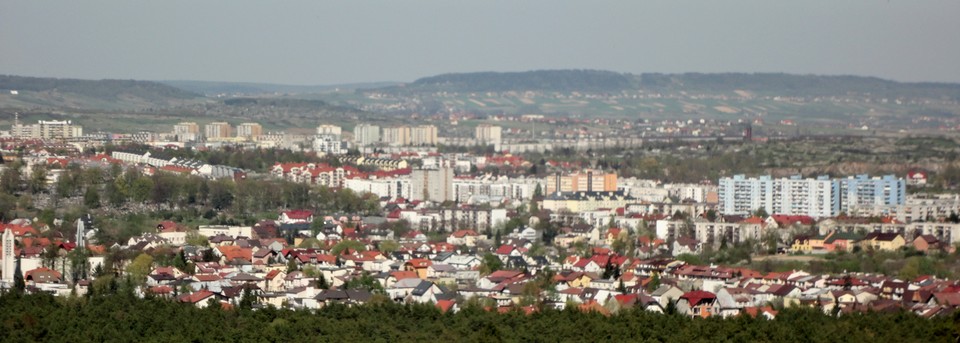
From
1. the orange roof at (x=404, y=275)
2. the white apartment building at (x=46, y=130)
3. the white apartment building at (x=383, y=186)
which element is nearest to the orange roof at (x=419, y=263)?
the orange roof at (x=404, y=275)

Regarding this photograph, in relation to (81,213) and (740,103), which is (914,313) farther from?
(740,103)

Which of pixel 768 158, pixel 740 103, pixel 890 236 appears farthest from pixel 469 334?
pixel 740 103

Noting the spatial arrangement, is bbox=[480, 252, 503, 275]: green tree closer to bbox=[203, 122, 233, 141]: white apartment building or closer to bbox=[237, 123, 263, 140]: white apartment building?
bbox=[203, 122, 233, 141]: white apartment building

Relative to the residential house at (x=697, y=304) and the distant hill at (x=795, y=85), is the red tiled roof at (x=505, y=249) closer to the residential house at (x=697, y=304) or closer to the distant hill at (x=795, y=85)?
the residential house at (x=697, y=304)

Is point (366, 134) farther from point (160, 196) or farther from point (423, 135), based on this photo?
point (160, 196)

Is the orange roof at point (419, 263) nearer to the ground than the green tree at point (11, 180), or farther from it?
nearer to the ground

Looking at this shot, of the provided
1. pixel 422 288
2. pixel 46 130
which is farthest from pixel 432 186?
pixel 422 288
